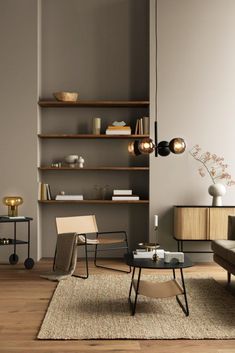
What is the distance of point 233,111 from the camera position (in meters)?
7.58

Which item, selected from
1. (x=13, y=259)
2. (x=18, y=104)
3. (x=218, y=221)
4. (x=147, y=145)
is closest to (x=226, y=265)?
(x=147, y=145)

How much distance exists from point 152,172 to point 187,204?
0.64 m

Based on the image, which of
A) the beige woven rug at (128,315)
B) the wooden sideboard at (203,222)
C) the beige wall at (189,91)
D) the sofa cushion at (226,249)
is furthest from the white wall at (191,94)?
the beige woven rug at (128,315)

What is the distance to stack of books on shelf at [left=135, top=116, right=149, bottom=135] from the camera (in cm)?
754

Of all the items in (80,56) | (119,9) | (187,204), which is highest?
(119,9)

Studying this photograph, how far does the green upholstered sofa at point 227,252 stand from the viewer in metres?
5.35

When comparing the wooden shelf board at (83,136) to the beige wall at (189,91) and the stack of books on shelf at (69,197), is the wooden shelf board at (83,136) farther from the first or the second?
the stack of books on shelf at (69,197)

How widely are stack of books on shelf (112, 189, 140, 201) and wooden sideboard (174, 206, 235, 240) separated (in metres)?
0.72

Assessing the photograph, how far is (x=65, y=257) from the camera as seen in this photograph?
634 centimetres

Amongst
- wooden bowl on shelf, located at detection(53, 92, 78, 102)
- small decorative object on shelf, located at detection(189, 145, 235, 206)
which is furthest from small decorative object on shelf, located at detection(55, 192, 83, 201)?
small decorative object on shelf, located at detection(189, 145, 235, 206)

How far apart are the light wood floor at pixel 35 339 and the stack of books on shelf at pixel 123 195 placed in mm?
1910

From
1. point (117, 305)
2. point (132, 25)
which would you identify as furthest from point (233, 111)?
point (117, 305)

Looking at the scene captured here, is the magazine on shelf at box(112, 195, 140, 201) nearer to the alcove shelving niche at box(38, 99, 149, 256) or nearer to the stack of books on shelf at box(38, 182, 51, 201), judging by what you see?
the alcove shelving niche at box(38, 99, 149, 256)

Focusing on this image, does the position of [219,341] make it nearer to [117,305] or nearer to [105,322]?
[105,322]
